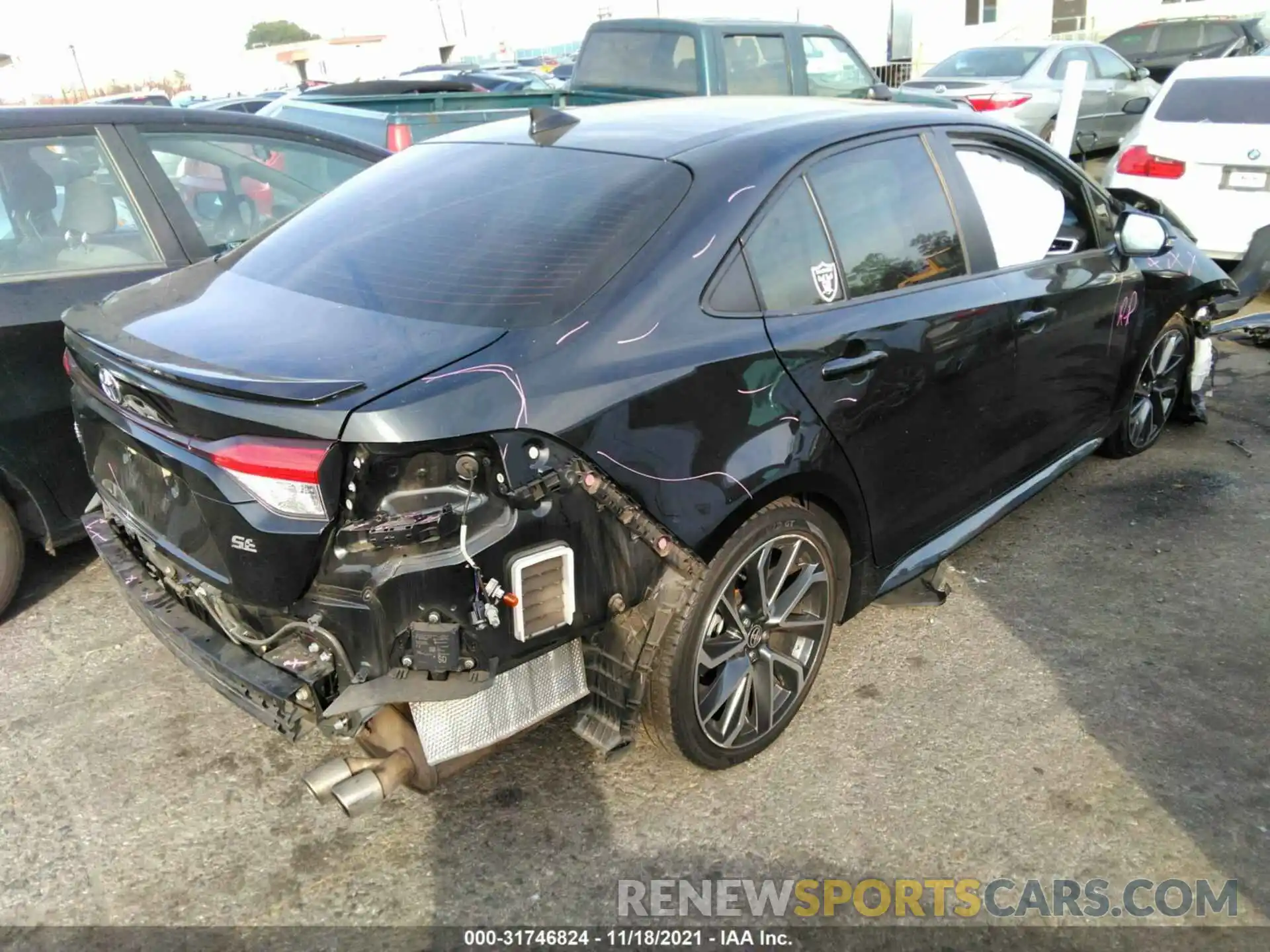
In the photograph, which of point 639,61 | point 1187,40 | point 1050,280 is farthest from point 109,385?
point 1187,40

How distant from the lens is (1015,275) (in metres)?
3.47

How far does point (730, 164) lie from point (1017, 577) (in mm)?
2109

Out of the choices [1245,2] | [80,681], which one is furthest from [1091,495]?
[1245,2]

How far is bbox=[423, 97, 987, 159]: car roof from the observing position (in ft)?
9.46

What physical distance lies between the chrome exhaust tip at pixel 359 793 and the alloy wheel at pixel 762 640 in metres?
0.85

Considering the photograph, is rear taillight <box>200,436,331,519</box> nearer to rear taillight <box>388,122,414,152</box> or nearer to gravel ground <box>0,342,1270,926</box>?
gravel ground <box>0,342,1270,926</box>

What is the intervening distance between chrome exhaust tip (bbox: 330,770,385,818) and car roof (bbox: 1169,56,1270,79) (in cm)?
777

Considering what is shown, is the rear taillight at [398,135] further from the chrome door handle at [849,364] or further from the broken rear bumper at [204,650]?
the chrome door handle at [849,364]

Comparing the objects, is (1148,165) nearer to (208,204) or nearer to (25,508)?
(208,204)

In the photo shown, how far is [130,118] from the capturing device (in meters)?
3.86

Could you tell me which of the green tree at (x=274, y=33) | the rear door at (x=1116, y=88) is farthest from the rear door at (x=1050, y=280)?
the green tree at (x=274, y=33)

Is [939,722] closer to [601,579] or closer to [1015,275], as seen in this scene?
[601,579]

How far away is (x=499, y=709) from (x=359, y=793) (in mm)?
394

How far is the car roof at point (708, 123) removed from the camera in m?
2.88
